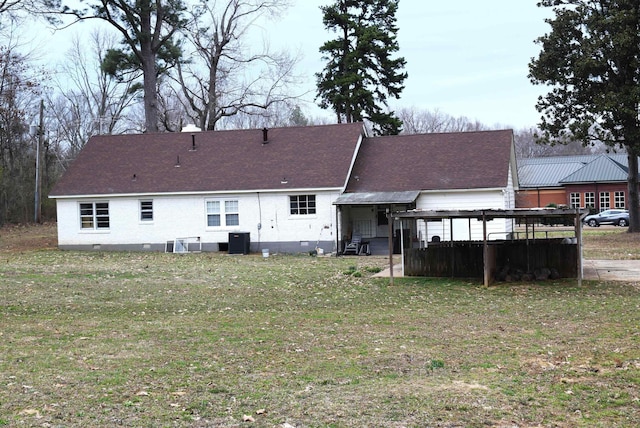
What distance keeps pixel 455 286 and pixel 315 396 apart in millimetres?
11261

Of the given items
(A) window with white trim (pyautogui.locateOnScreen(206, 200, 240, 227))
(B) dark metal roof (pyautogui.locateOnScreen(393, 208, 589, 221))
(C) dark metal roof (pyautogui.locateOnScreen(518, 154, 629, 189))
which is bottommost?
(B) dark metal roof (pyautogui.locateOnScreen(393, 208, 589, 221))

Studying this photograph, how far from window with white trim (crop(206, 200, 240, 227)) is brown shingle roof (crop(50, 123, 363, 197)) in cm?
68

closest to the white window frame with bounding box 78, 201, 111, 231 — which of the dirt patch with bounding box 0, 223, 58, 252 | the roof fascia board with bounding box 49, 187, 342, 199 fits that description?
the roof fascia board with bounding box 49, 187, 342, 199

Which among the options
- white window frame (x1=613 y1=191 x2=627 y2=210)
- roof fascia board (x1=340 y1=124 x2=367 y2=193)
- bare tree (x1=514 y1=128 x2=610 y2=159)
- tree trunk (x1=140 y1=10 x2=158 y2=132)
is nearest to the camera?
roof fascia board (x1=340 y1=124 x2=367 y2=193)

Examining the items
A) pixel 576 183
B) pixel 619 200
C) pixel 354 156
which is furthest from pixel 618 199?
pixel 354 156

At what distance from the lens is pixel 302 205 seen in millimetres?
30406

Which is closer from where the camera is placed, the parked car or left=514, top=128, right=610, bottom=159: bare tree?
the parked car

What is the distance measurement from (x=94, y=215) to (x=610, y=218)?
35596 millimetres

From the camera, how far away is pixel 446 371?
335 inches

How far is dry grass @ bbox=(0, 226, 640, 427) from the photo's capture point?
22.2ft

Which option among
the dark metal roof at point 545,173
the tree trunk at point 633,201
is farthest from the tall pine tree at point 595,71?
the dark metal roof at point 545,173

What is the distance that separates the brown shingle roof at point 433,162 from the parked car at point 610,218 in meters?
22.6

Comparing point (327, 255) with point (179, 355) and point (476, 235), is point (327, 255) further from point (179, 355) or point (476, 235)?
point (179, 355)

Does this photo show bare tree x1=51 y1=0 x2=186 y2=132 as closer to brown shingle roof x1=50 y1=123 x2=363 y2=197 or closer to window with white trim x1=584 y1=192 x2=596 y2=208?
brown shingle roof x1=50 y1=123 x2=363 y2=197
